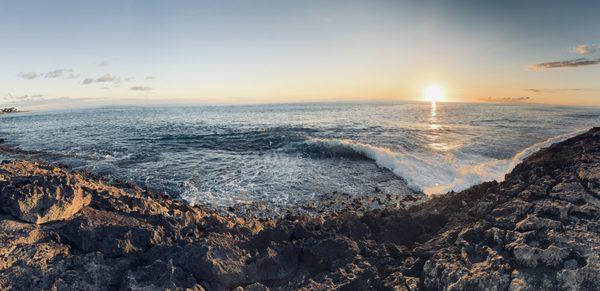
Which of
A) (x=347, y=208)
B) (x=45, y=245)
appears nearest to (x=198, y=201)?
(x=347, y=208)

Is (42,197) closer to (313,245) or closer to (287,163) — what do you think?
(313,245)

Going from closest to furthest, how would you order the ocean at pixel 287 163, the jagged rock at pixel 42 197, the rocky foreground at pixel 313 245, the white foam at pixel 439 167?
the rocky foreground at pixel 313 245 < the jagged rock at pixel 42 197 < the ocean at pixel 287 163 < the white foam at pixel 439 167

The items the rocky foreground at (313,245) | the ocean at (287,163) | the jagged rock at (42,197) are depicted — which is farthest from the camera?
the ocean at (287,163)

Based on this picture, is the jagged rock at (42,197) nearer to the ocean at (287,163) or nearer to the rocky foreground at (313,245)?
the rocky foreground at (313,245)

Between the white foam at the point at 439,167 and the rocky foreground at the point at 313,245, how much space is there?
719 cm

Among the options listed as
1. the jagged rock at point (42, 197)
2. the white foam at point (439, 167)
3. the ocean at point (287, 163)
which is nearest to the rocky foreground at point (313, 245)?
the jagged rock at point (42, 197)

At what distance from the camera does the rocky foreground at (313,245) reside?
5.12m

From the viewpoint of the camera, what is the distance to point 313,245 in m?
6.38

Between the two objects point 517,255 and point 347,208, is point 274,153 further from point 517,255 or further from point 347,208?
point 517,255

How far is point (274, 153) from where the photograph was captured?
76.0 feet

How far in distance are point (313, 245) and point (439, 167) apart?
1390 cm

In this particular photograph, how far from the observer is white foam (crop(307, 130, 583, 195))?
598 inches

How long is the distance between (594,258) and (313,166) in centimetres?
1444

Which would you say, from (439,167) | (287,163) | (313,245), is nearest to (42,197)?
(313,245)
